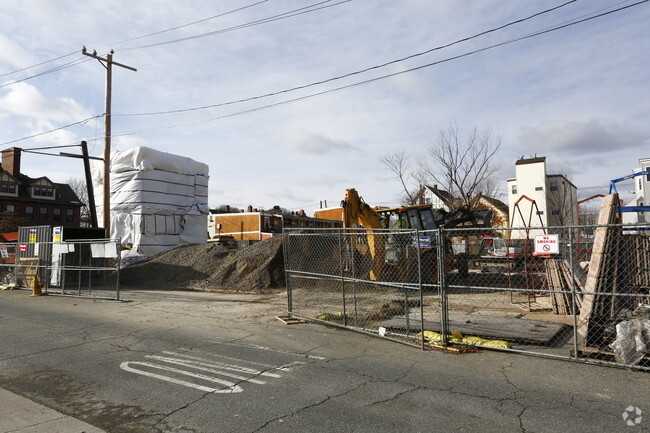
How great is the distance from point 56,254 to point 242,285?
7.45 meters

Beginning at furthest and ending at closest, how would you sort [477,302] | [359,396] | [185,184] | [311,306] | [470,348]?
[185,184] → [477,302] → [311,306] → [470,348] → [359,396]

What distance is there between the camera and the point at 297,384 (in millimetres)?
5715

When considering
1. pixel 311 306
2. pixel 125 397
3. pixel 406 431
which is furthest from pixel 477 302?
pixel 125 397

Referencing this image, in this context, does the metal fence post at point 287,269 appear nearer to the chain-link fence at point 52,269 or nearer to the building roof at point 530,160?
the chain-link fence at point 52,269

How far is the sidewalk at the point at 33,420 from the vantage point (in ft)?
14.5

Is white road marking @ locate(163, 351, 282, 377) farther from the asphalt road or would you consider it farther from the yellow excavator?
the yellow excavator

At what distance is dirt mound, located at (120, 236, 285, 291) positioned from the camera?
729 inches

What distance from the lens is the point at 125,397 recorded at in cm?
535

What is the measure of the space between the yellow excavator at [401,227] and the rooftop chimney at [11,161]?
5193 centimetres

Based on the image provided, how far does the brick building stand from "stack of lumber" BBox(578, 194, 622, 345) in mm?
53440

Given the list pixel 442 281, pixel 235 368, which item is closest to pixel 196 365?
pixel 235 368

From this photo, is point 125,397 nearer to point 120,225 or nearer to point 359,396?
point 359,396

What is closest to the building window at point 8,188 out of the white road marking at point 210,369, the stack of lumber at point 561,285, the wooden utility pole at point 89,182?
the wooden utility pole at point 89,182

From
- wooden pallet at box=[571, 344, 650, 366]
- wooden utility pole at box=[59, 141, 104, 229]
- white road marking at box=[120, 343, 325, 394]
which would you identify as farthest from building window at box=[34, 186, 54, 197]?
wooden pallet at box=[571, 344, 650, 366]
